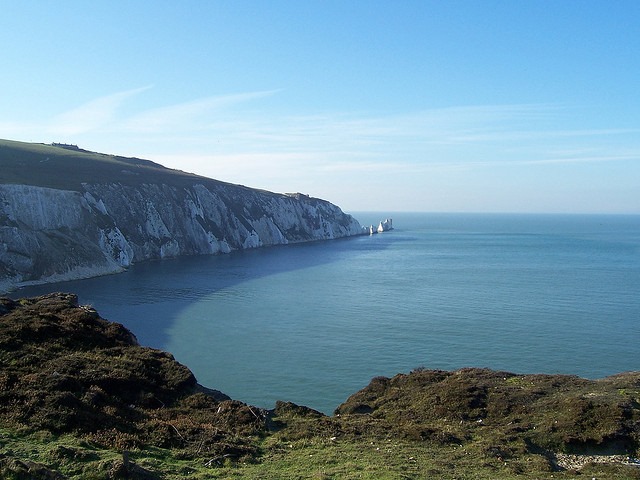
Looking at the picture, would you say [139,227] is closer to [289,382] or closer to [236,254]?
[236,254]

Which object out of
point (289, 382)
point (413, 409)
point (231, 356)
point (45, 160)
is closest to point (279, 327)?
point (231, 356)

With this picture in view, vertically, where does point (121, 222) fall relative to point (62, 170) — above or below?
below

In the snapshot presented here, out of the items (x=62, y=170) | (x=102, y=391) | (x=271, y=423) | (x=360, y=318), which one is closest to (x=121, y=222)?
(x=62, y=170)

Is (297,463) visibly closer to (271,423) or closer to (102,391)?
(271,423)

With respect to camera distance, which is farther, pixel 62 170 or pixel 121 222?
pixel 62 170

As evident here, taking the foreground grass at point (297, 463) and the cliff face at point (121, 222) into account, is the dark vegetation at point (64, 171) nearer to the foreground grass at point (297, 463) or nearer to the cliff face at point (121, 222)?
the cliff face at point (121, 222)
